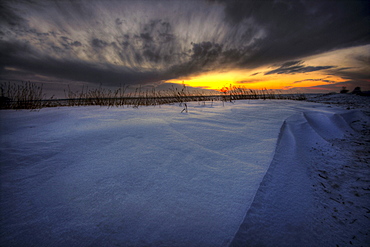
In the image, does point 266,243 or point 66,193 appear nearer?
point 266,243

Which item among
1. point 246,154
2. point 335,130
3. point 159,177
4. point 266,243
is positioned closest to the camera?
point 266,243

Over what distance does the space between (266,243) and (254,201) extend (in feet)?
0.53

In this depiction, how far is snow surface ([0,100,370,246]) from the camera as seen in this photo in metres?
0.52

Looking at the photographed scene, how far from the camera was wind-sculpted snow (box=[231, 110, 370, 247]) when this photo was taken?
0.54 meters

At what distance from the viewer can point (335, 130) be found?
2.01m

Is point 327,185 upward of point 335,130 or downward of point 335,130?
downward

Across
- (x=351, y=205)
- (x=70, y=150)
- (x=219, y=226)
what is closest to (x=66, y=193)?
Result: (x=70, y=150)

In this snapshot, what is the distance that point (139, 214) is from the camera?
23.2 inches

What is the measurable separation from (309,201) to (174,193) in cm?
70

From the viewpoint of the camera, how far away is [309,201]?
0.70 metres

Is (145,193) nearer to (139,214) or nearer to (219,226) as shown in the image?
(139,214)

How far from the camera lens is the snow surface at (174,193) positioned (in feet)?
1.71

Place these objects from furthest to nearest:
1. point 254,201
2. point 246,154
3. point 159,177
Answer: point 246,154 < point 159,177 < point 254,201

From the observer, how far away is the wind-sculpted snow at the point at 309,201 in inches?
21.1
